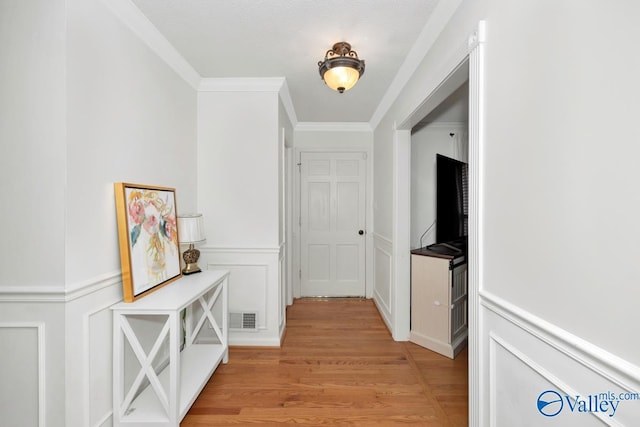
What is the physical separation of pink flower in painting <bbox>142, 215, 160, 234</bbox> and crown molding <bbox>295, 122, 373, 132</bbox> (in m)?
2.61

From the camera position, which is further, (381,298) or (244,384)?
(381,298)

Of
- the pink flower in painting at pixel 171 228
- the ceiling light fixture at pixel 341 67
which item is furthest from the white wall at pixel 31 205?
the ceiling light fixture at pixel 341 67

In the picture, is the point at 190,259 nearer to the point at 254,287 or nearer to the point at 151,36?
the point at 254,287

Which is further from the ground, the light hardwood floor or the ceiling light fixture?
the ceiling light fixture

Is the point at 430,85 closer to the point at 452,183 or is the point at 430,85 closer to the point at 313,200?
the point at 452,183

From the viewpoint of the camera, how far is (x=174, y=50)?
2.20 meters

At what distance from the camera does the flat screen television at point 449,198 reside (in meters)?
3.05

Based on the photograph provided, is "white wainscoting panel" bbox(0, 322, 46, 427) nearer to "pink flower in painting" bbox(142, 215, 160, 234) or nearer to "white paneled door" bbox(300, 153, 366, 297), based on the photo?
"pink flower in painting" bbox(142, 215, 160, 234)

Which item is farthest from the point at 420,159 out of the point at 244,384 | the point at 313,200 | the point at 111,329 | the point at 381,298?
the point at 111,329

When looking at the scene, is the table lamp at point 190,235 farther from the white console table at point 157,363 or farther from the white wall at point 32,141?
the white wall at point 32,141

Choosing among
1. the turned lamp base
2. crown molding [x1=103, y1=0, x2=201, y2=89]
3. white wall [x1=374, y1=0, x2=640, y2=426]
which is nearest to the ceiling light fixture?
white wall [x1=374, y1=0, x2=640, y2=426]

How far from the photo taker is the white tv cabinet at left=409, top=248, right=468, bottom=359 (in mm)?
2574

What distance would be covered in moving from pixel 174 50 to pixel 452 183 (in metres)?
2.79

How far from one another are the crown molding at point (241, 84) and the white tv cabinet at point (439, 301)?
206 cm
